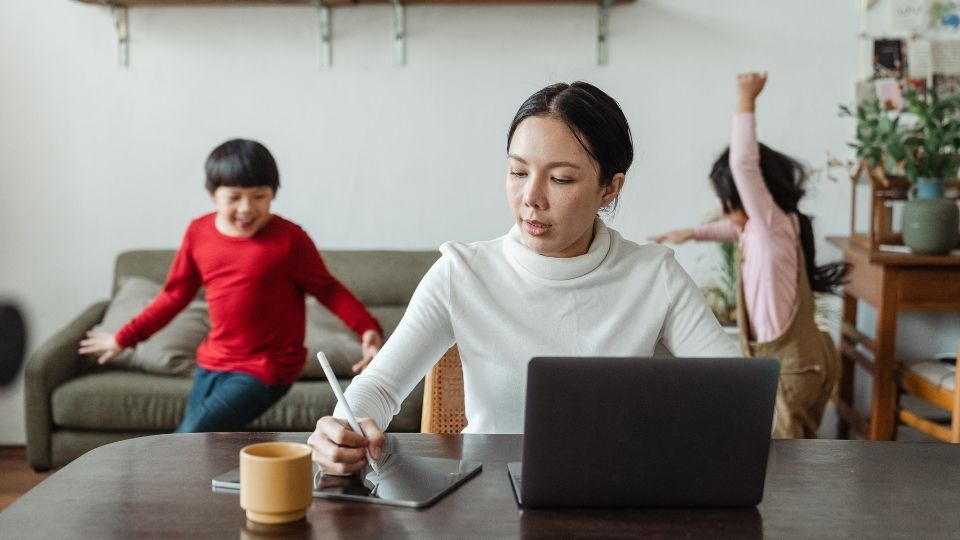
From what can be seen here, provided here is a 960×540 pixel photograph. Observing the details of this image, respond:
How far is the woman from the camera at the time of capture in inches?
59.6

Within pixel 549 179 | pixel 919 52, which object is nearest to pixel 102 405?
pixel 549 179

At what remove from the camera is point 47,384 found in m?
3.11

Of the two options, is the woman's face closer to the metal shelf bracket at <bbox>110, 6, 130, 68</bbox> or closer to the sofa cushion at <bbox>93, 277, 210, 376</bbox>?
the sofa cushion at <bbox>93, 277, 210, 376</bbox>

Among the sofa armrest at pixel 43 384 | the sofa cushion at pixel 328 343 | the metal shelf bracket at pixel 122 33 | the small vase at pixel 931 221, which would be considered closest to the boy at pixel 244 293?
the sofa cushion at pixel 328 343

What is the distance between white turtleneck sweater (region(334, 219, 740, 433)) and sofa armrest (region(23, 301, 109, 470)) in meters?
1.96

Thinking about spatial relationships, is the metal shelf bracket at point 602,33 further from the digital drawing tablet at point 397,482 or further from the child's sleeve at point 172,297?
the digital drawing tablet at point 397,482

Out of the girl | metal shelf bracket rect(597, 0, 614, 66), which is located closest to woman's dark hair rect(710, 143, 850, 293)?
the girl

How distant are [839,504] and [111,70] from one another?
10.6 ft

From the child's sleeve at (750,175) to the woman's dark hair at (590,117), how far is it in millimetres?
1268

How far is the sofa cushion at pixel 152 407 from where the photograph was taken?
306 cm

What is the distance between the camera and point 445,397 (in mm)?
1687

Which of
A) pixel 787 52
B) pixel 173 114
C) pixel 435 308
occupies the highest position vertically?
pixel 787 52

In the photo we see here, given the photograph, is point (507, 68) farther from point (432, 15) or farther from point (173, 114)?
point (173, 114)

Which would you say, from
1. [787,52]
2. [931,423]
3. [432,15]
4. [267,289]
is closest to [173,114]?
[432,15]
